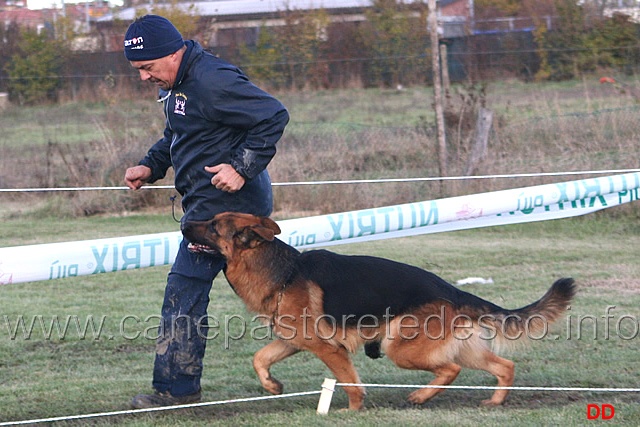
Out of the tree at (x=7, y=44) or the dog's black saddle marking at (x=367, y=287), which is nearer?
the dog's black saddle marking at (x=367, y=287)

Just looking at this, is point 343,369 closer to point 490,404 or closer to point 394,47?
point 490,404

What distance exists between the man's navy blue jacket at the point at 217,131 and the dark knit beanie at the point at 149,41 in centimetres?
12

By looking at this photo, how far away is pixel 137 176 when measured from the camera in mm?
4613

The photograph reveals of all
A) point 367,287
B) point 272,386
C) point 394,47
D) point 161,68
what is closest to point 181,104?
point 161,68

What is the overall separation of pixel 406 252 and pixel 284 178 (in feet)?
10.8

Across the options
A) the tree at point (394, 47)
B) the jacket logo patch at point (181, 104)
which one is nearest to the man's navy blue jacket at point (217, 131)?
the jacket logo patch at point (181, 104)

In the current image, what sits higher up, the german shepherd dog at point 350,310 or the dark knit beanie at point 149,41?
the dark knit beanie at point 149,41

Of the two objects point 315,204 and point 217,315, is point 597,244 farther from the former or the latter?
point 217,315

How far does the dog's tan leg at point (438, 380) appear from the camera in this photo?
4.37 m

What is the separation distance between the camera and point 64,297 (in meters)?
7.29

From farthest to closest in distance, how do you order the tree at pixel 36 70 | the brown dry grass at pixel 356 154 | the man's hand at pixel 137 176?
the tree at pixel 36 70, the brown dry grass at pixel 356 154, the man's hand at pixel 137 176

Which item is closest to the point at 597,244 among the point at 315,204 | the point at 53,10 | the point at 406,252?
the point at 406,252

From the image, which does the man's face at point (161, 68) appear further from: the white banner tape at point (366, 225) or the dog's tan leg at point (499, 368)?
the dog's tan leg at point (499, 368)

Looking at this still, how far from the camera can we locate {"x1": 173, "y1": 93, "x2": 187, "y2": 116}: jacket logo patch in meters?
4.09
